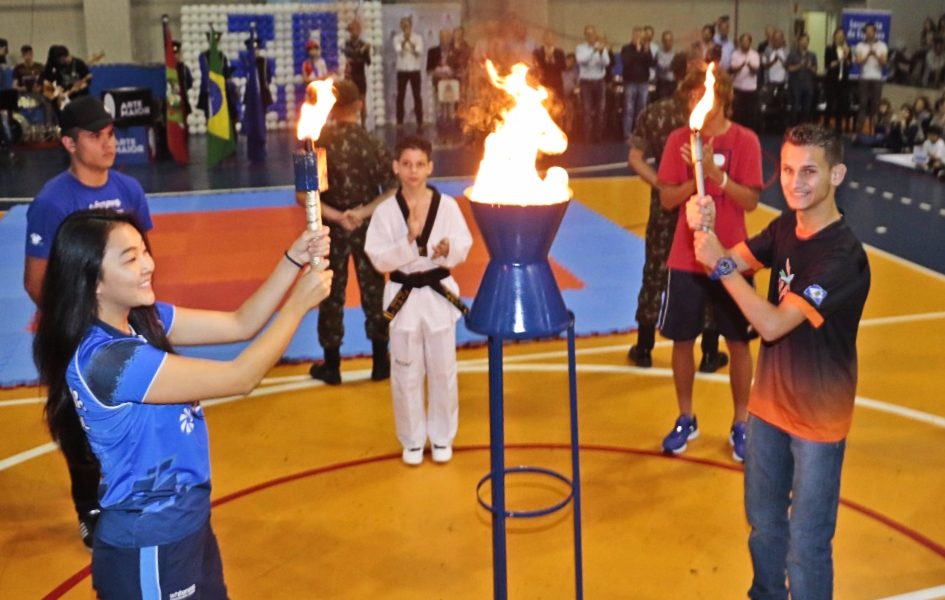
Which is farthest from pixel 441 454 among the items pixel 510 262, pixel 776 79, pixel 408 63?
pixel 408 63

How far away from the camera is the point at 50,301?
3553 millimetres

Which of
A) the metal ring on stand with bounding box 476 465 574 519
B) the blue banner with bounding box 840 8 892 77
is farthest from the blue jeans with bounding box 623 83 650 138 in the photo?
the metal ring on stand with bounding box 476 465 574 519

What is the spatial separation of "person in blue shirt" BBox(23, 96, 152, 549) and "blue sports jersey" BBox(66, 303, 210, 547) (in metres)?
2.30

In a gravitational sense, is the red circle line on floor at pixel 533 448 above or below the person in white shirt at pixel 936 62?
below

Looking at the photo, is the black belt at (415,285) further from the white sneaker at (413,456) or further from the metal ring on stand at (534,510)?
the metal ring on stand at (534,510)

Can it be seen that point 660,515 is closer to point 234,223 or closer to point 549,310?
point 549,310

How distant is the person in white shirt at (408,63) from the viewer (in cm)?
2275

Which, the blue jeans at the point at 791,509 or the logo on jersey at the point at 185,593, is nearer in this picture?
the logo on jersey at the point at 185,593

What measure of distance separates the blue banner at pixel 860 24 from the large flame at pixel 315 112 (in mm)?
19088

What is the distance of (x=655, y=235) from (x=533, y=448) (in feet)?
7.25

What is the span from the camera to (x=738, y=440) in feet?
22.2

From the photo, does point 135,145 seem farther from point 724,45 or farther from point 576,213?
point 724,45

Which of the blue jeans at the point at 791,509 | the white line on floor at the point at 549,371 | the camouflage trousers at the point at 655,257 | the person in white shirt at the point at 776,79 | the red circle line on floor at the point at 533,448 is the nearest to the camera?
the blue jeans at the point at 791,509

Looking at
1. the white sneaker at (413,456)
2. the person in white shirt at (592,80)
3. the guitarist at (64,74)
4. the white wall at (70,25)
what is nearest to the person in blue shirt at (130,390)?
the white sneaker at (413,456)
